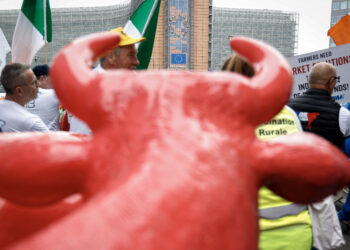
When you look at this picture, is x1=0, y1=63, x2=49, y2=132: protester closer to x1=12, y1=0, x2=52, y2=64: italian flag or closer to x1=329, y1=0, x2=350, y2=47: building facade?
x1=12, y1=0, x2=52, y2=64: italian flag

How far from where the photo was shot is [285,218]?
1.47 meters

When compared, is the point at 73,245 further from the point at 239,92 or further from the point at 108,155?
the point at 239,92

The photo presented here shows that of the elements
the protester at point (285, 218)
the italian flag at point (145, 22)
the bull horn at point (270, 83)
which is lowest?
the protester at point (285, 218)

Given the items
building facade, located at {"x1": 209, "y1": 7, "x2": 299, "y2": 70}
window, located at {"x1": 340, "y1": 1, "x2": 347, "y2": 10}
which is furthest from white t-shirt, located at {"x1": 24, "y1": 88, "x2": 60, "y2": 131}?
window, located at {"x1": 340, "y1": 1, "x2": 347, "y2": 10}

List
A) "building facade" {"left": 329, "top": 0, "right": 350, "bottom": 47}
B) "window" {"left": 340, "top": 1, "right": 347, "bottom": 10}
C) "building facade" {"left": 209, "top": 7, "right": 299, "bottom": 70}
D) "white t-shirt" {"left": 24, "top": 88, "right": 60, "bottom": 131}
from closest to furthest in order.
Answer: "white t-shirt" {"left": 24, "top": 88, "right": 60, "bottom": 131} < "building facade" {"left": 209, "top": 7, "right": 299, "bottom": 70} < "building facade" {"left": 329, "top": 0, "right": 350, "bottom": 47} < "window" {"left": 340, "top": 1, "right": 347, "bottom": 10}

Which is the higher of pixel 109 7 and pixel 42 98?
pixel 109 7

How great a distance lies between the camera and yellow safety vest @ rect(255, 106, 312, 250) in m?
1.42

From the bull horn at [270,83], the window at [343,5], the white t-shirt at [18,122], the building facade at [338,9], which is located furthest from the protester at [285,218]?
the window at [343,5]

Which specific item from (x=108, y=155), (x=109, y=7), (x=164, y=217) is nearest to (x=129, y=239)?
(x=164, y=217)

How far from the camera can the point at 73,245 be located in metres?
0.35

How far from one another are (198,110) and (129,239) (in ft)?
0.73

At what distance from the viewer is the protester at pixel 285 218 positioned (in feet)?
4.64

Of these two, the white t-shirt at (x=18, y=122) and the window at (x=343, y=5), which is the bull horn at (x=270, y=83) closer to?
the white t-shirt at (x=18, y=122)

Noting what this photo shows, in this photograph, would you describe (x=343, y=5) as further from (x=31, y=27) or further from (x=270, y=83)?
(x=270, y=83)
